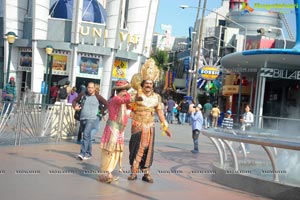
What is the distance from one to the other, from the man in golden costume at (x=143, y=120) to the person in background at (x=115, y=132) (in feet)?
0.56

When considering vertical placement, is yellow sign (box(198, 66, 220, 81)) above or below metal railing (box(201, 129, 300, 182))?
above

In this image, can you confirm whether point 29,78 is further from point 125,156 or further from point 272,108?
point 125,156

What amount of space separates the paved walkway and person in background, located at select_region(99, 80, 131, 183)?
0.34 m

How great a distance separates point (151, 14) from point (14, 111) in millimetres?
31887

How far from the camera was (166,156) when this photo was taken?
1297 cm

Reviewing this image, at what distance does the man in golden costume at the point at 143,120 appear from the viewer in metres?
8.42

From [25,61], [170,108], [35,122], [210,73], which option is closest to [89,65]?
[25,61]

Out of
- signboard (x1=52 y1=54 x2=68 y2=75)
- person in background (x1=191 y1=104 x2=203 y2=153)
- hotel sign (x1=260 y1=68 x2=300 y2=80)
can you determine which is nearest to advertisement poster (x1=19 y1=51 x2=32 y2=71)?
signboard (x1=52 y1=54 x2=68 y2=75)

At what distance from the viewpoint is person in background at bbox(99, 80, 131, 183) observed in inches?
326

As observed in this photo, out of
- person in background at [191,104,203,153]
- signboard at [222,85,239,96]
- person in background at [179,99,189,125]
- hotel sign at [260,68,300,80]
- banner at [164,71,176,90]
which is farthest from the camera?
banner at [164,71,176,90]

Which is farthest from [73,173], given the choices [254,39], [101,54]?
[254,39]

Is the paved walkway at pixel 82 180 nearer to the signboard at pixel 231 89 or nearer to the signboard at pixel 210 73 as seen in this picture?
the signboard at pixel 231 89

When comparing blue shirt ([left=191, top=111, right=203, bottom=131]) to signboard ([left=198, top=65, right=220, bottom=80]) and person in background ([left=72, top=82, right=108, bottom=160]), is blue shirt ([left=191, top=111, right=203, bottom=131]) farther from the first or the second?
signboard ([left=198, top=65, right=220, bottom=80])

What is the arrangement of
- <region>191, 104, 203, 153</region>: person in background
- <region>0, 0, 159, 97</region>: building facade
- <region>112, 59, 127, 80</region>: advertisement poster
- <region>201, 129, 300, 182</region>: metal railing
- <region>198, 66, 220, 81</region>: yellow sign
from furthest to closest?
<region>198, 66, 220, 81</region>: yellow sign < <region>112, 59, 127, 80</region>: advertisement poster < <region>0, 0, 159, 97</region>: building facade < <region>191, 104, 203, 153</region>: person in background < <region>201, 129, 300, 182</region>: metal railing
